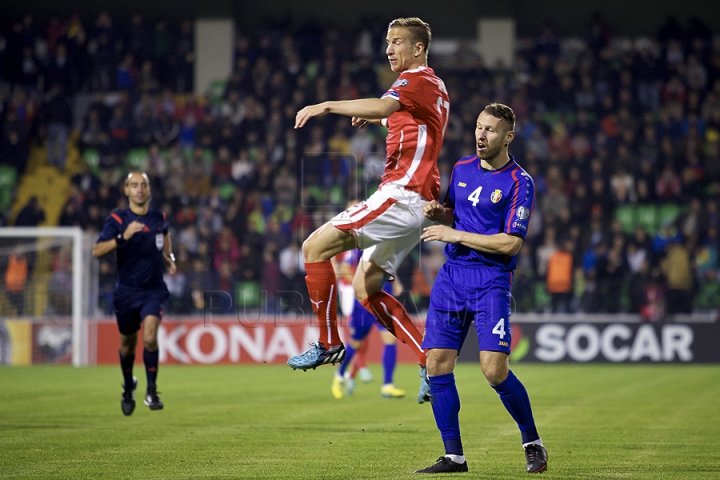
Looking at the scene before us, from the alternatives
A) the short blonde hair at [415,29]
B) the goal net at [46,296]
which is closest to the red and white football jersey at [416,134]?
the short blonde hair at [415,29]

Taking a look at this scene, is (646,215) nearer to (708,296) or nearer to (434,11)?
(708,296)

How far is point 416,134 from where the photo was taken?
666cm

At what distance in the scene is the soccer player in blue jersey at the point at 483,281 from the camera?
622cm

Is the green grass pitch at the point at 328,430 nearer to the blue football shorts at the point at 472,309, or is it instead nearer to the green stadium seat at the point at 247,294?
the blue football shorts at the point at 472,309

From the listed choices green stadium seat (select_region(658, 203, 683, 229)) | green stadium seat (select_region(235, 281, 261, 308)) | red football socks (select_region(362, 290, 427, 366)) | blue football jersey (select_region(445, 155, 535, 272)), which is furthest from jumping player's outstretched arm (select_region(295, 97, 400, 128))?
green stadium seat (select_region(658, 203, 683, 229))

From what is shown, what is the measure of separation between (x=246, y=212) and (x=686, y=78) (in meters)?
11.0

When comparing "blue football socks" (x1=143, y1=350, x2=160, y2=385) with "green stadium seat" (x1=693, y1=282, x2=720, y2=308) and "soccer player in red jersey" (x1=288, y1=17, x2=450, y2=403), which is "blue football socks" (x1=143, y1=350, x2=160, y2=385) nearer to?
"soccer player in red jersey" (x1=288, y1=17, x2=450, y2=403)

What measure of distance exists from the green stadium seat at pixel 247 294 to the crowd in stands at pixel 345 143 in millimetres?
59

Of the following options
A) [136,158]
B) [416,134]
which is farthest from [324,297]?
[136,158]

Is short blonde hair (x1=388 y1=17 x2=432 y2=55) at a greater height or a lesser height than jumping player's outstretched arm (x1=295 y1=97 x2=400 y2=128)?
greater

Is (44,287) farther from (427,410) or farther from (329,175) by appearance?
(427,410)

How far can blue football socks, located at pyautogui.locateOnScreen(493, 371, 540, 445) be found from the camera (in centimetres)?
636

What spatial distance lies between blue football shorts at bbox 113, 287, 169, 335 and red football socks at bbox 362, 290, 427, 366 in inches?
152

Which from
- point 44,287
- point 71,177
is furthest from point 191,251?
point 71,177
